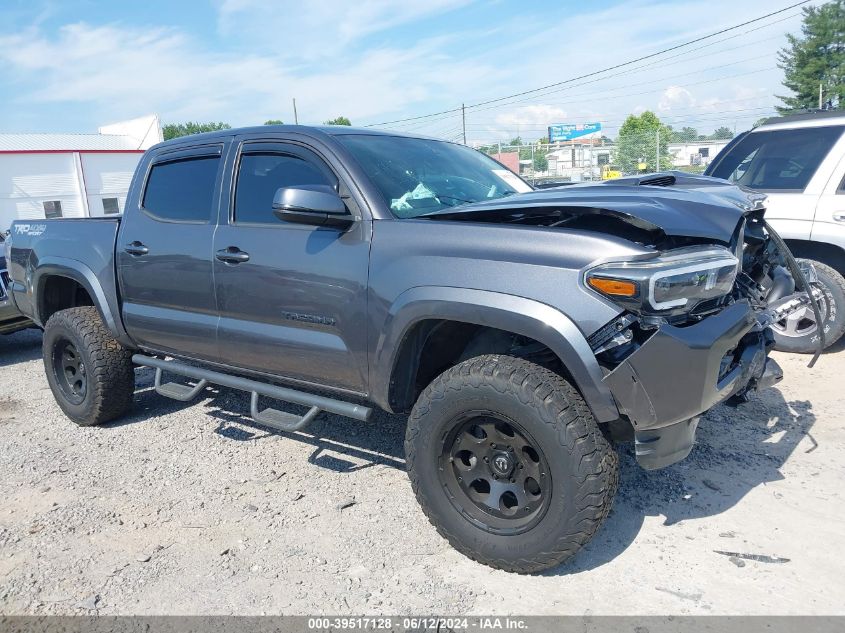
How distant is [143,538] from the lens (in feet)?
11.0

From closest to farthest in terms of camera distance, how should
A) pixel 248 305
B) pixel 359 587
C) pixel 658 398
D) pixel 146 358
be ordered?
pixel 658 398
pixel 359 587
pixel 248 305
pixel 146 358

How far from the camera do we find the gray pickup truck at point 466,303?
2547mm

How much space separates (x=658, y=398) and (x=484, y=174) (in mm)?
2102

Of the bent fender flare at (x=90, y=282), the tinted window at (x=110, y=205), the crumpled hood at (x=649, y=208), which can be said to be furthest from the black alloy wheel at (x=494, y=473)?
the tinted window at (x=110, y=205)

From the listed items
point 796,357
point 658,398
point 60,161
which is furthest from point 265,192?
point 60,161

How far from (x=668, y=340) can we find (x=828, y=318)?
3.76 metres

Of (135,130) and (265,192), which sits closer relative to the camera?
(265,192)

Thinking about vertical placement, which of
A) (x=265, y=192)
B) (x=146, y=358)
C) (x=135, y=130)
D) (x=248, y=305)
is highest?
(x=135, y=130)

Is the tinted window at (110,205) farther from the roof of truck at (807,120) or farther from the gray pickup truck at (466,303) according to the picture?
the roof of truck at (807,120)

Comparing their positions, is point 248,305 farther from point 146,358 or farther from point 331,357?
point 146,358

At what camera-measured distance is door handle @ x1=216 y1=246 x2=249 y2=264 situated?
11.9 ft

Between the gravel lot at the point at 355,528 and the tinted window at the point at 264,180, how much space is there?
61.0 inches

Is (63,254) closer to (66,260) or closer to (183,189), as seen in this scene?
(66,260)

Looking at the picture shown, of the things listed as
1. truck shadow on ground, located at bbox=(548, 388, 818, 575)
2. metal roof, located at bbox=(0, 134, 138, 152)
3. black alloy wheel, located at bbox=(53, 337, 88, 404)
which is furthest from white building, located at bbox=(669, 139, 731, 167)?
metal roof, located at bbox=(0, 134, 138, 152)
